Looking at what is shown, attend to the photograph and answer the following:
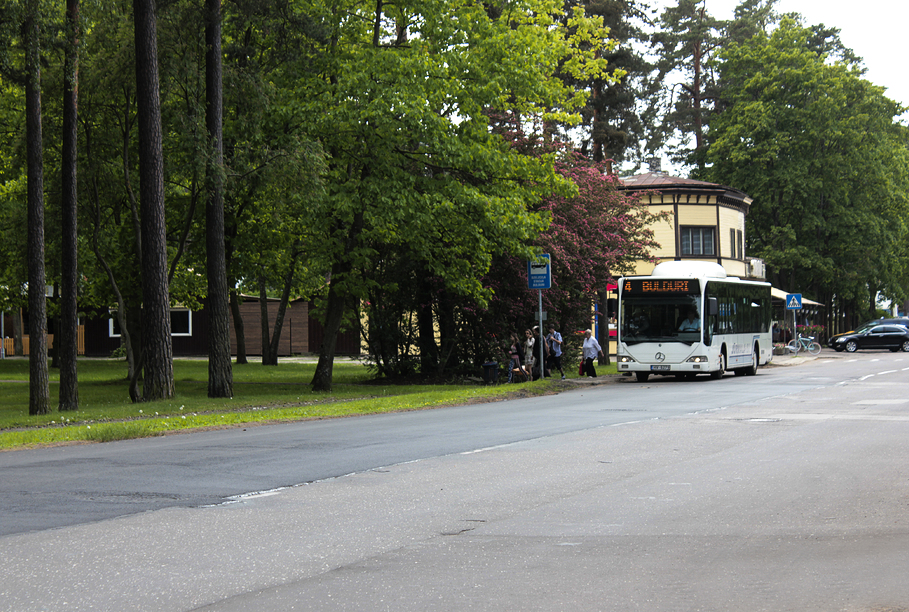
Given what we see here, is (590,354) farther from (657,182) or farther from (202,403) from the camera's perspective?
(657,182)

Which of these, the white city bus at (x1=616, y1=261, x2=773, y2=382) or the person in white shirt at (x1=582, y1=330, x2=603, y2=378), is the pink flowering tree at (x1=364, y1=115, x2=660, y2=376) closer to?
the person in white shirt at (x1=582, y1=330, x2=603, y2=378)

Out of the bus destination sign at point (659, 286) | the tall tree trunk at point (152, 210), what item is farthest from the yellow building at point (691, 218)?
the tall tree trunk at point (152, 210)

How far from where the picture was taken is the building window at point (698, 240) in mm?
56031

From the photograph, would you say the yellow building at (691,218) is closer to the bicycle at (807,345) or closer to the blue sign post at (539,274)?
the bicycle at (807,345)

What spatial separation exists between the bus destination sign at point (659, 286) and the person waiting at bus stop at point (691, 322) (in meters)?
0.65

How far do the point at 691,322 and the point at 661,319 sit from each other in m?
0.87

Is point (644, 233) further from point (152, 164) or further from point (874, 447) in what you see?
point (874, 447)

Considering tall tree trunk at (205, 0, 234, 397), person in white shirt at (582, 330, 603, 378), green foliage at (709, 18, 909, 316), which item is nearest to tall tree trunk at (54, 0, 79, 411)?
tall tree trunk at (205, 0, 234, 397)

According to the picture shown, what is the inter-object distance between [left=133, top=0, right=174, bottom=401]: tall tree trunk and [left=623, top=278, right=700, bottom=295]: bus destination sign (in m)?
14.0

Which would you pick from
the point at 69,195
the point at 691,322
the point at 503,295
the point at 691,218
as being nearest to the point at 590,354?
the point at 503,295

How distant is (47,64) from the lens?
22.6 meters

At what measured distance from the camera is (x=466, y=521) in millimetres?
8031

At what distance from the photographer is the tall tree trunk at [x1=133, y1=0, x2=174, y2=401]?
A: 22594 millimetres

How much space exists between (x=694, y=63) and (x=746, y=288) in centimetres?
3814
